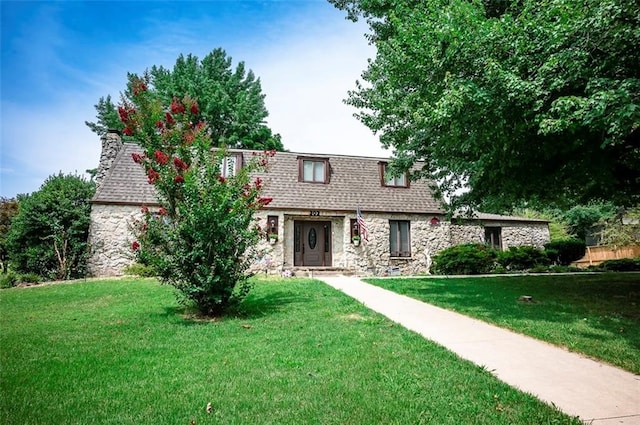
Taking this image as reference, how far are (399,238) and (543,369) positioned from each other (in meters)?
13.9

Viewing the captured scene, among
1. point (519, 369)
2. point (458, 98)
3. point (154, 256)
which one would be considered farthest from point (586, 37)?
point (154, 256)

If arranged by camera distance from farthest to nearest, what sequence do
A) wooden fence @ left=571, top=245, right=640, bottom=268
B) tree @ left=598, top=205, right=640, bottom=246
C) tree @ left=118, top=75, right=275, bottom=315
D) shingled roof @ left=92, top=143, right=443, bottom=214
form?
tree @ left=598, top=205, right=640, bottom=246
wooden fence @ left=571, top=245, right=640, bottom=268
shingled roof @ left=92, top=143, right=443, bottom=214
tree @ left=118, top=75, right=275, bottom=315

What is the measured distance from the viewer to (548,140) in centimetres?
701

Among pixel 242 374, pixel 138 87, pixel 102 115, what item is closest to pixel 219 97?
pixel 102 115

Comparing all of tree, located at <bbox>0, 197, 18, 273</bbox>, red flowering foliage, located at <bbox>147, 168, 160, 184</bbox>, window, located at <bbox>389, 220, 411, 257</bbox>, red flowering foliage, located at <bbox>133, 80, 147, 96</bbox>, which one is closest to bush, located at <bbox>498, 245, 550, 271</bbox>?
window, located at <bbox>389, 220, 411, 257</bbox>

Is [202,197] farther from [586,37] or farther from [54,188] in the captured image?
[54,188]

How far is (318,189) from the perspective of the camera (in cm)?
1756

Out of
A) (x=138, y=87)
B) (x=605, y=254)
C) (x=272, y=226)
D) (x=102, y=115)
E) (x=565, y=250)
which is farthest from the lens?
(x=102, y=115)

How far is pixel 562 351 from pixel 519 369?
112 cm

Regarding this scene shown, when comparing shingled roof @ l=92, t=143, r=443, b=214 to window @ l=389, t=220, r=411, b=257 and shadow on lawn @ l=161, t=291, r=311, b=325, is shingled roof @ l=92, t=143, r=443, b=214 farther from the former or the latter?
shadow on lawn @ l=161, t=291, r=311, b=325

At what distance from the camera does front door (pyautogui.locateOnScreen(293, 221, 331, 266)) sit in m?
17.2

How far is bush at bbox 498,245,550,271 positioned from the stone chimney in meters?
18.8

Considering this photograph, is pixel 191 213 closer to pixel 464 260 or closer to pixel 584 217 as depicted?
pixel 464 260

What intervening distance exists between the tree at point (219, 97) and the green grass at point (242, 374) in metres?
22.9
